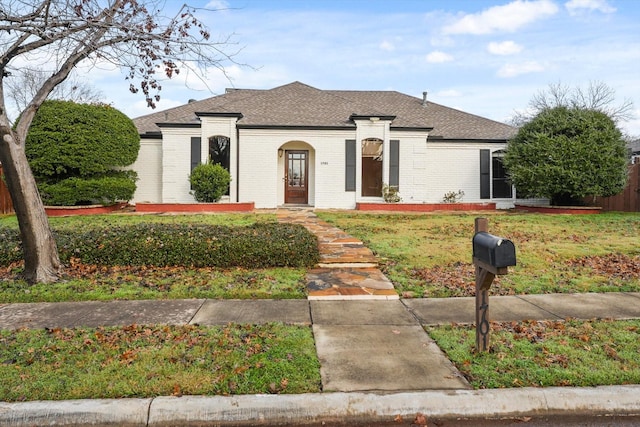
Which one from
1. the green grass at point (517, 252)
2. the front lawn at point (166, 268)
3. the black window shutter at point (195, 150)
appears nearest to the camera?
the front lawn at point (166, 268)

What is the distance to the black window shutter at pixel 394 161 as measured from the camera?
1644 centimetres

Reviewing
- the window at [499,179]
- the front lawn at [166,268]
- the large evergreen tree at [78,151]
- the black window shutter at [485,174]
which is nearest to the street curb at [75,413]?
the front lawn at [166,268]

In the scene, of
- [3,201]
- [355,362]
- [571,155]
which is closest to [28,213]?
[355,362]

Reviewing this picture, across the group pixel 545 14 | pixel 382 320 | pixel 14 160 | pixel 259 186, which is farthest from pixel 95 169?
pixel 545 14

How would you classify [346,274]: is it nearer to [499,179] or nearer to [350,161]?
[350,161]

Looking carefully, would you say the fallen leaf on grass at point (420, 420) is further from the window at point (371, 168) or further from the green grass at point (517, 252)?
the window at point (371, 168)

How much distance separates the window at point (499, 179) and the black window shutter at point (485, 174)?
211 millimetres

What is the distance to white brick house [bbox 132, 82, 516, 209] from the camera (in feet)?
52.6

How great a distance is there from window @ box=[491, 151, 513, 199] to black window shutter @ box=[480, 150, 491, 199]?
211mm

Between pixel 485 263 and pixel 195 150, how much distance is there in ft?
47.6

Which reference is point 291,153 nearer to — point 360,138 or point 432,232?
point 360,138

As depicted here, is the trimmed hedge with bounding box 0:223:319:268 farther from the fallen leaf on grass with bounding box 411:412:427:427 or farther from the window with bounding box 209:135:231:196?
the window with bounding box 209:135:231:196

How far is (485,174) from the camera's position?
57.8ft

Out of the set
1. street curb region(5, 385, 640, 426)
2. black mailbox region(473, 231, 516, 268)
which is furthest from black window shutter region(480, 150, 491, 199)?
street curb region(5, 385, 640, 426)
